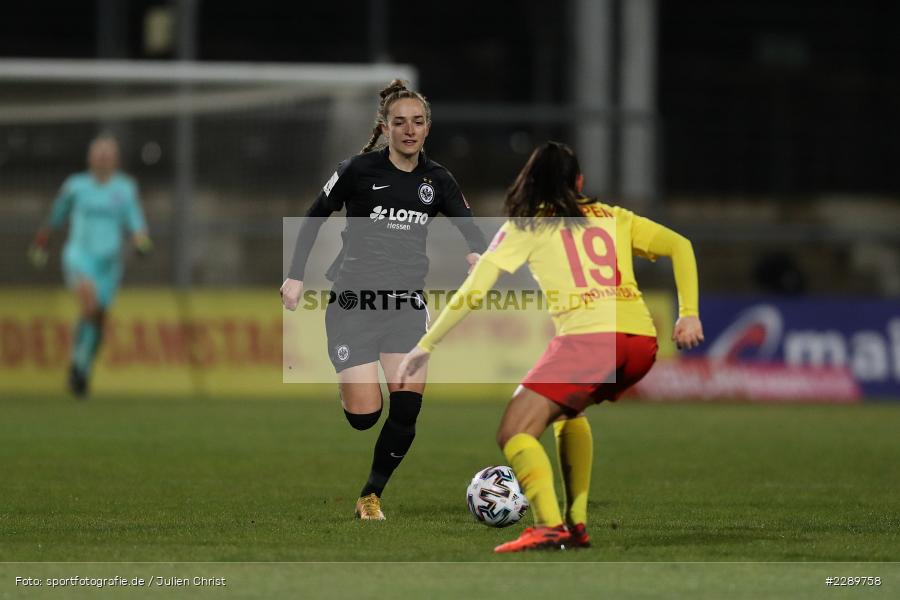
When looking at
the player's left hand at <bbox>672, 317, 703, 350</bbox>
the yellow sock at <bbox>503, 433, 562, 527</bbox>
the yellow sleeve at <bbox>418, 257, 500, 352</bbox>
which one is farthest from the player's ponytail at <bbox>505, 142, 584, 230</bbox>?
the yellow sock at <bbox>503, 433, 562, 527</bbox>

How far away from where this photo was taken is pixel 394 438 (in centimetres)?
873

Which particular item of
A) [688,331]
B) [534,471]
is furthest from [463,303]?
[688,331]

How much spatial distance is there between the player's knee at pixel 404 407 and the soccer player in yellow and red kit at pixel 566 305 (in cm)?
159

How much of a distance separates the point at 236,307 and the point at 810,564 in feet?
42.8

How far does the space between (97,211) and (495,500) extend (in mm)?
11186

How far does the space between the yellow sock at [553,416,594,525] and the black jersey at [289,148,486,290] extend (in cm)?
169

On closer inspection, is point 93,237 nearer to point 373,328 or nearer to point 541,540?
point 373,328

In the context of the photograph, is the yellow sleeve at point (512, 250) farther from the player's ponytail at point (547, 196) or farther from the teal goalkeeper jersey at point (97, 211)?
the teal goalkeeper jersey at point (97, 211)

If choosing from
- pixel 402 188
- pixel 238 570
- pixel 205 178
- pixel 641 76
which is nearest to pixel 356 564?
pixel 238 570

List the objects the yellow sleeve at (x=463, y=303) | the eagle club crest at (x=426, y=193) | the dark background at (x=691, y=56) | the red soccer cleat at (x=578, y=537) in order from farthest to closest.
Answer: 1. the dark background at (x=691, y=56)
2. the eagle club crest at (x=426, y=193)
3. the red soccer cleat at (x=578, y=537)
4. the yellow sleeve at (x=463, y=303)

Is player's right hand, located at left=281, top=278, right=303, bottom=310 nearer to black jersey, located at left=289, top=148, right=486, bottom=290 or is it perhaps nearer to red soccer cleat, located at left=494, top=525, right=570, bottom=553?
black jersey, located at left=289, top=148, right=486, bottom=290

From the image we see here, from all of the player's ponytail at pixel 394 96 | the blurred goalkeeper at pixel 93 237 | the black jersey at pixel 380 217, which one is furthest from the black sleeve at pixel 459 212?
the blurred goalkeeper at pixel 93 237

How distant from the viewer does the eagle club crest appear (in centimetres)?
880

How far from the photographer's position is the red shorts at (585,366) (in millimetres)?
7012
